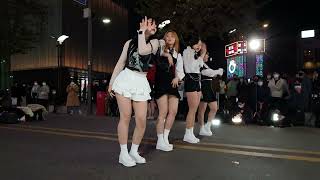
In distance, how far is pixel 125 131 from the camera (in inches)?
224

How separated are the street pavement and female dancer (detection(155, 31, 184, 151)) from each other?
0.41 metres

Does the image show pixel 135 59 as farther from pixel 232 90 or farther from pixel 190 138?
pixel 232 90

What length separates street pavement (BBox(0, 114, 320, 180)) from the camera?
5.17 m

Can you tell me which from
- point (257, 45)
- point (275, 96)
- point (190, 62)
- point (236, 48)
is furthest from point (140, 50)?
point (236, 48)

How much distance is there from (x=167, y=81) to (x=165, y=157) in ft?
4.14

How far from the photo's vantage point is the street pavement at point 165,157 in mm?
5168

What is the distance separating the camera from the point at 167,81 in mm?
6867

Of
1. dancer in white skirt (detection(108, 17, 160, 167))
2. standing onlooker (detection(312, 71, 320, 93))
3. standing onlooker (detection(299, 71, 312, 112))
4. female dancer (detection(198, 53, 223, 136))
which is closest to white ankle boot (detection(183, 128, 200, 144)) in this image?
female dancer (detection(198, 53, 223, 136))

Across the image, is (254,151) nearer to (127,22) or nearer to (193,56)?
(193,56)

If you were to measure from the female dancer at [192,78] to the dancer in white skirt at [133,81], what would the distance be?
7.02 feet

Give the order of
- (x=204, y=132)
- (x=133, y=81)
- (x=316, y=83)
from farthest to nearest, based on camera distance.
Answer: (x=316, y=83), (x=204, y=132), (x=133, y=81)

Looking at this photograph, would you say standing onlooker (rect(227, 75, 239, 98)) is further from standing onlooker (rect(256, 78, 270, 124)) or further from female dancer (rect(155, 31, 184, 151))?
female dancer (rect(155, 31, 184, 151))

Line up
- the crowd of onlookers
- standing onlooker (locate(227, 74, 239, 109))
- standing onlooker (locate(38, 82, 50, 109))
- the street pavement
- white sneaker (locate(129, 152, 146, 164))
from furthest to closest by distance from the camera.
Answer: standing onlooker (locate(38, 82, 50, 109)), standing onlooker (locate(227, 74, 239, 109)), the crowd of onlookers, white sneaker (locate(129, 152, 146, 164)), the street pavement

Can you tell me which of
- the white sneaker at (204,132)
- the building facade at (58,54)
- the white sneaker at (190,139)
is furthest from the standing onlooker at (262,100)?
the building facade at (58,54)
